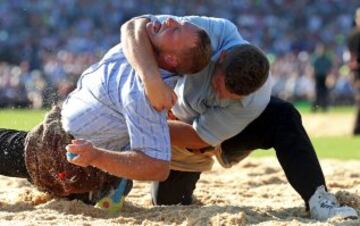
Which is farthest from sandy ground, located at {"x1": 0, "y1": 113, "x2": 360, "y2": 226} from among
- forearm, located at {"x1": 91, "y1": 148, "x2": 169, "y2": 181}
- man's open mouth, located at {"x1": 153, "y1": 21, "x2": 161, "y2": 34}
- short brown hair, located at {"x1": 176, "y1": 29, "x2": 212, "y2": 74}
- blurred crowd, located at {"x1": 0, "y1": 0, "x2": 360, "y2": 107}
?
blurred crowd, located at {"x1": 0, "y1": 0, "x2": 360, "y2": 107}

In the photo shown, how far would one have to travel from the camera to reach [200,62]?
484 cm

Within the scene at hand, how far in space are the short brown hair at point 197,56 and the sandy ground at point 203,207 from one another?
850 millimetres

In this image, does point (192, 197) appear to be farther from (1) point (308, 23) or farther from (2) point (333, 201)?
(1) point (308, 23)

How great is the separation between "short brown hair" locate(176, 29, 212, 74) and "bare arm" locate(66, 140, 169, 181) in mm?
539

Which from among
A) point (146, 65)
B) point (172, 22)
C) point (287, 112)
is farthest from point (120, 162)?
point (287, 112)

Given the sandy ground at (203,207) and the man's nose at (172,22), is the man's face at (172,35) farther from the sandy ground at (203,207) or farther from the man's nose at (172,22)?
the sandy ground at (203,207)

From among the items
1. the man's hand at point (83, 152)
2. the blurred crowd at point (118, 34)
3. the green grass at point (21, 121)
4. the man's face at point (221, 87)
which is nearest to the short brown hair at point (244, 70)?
the man's face at point (221, 87)

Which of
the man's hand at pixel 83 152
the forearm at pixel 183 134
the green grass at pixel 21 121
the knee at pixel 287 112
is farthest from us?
the green grass at pixel 21 121

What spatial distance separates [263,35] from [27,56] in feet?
27.8

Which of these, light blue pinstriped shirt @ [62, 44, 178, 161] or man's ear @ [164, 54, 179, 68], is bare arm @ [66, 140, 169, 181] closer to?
light blue pinstriped shirt @ [62, 44, 178, 161]

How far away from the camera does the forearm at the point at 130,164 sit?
15.5 ft

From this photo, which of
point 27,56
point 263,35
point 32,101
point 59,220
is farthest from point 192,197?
point 263,35

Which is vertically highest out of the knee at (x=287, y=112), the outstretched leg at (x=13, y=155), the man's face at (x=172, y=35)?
the man's face at (x=172, y=35)

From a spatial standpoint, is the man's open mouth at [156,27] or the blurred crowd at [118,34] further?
the blurred crowd at [118,34]
